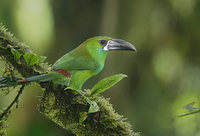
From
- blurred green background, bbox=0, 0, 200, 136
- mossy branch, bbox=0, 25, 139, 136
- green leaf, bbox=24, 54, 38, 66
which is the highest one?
green leaf, bbox=24, 54, 38, 66

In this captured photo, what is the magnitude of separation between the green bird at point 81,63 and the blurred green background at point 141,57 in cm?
399

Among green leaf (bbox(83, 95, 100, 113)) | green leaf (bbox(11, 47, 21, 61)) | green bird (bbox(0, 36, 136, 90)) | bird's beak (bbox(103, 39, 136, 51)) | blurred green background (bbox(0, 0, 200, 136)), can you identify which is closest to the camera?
green leaf (bbox(83, 95, 100, 113))

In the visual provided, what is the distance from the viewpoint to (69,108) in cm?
230

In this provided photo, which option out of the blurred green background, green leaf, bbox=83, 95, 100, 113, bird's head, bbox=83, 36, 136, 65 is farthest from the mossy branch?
the blurred green background

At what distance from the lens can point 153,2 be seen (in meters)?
7.87

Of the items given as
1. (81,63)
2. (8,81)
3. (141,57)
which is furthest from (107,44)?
(141,57)

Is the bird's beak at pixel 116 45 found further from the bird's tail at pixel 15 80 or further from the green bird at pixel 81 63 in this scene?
the bird's tail at pixel 15 80

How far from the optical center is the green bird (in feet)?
8.80

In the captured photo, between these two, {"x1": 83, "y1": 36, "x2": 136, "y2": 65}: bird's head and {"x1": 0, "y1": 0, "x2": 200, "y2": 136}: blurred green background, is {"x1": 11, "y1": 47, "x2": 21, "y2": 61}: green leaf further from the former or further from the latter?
{"x1": 0, "y1": 0, "x2": 200, "y2": 136}: blurred green background

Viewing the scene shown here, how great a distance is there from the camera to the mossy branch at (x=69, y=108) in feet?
7.08

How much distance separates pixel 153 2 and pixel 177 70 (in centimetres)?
164

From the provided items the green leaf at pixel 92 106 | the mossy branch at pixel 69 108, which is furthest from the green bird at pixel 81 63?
the green leaf at pixel 92 106

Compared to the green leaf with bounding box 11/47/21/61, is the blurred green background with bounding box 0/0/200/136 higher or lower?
lower

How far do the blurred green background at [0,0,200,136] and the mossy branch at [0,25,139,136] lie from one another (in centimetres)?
454
